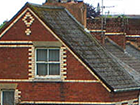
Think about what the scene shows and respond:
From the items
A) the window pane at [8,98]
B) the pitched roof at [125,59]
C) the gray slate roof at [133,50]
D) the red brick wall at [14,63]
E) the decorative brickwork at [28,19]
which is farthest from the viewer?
the gray slate roof at [133,50]

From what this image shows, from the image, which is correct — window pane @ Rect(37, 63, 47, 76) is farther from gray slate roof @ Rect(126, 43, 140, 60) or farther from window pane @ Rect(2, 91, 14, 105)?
gray slate roof @ Rect(126, 43, 140, 60)

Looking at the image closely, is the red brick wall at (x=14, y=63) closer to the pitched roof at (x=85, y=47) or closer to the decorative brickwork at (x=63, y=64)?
the decorative brickwork at (x=63, y=64)

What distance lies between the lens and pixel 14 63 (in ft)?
105

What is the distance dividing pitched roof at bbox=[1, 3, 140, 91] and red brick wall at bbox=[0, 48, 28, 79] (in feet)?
6.14

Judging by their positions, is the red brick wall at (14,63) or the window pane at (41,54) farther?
the red brick wall at (14,63)

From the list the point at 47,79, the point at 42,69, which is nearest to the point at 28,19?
the point at 42,69

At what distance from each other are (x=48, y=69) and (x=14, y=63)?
160 cm

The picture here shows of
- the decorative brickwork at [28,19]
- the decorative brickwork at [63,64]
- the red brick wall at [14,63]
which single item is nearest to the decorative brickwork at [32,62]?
the red brick wall at [14,63]

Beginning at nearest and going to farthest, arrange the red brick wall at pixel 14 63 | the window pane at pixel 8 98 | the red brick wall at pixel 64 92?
1. the red brick wall at pixel 64 92
2. the red brick wall at pixel 14 63
3. the window pane at pixel 8 98

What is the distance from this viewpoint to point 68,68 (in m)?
31.6

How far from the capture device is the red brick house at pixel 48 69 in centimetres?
3145

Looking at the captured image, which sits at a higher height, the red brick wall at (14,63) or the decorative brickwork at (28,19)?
the decorative brickwork at (28,19)

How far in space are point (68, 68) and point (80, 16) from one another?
5.68 m

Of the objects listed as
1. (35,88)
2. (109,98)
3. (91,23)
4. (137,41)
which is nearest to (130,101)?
(109,98)
